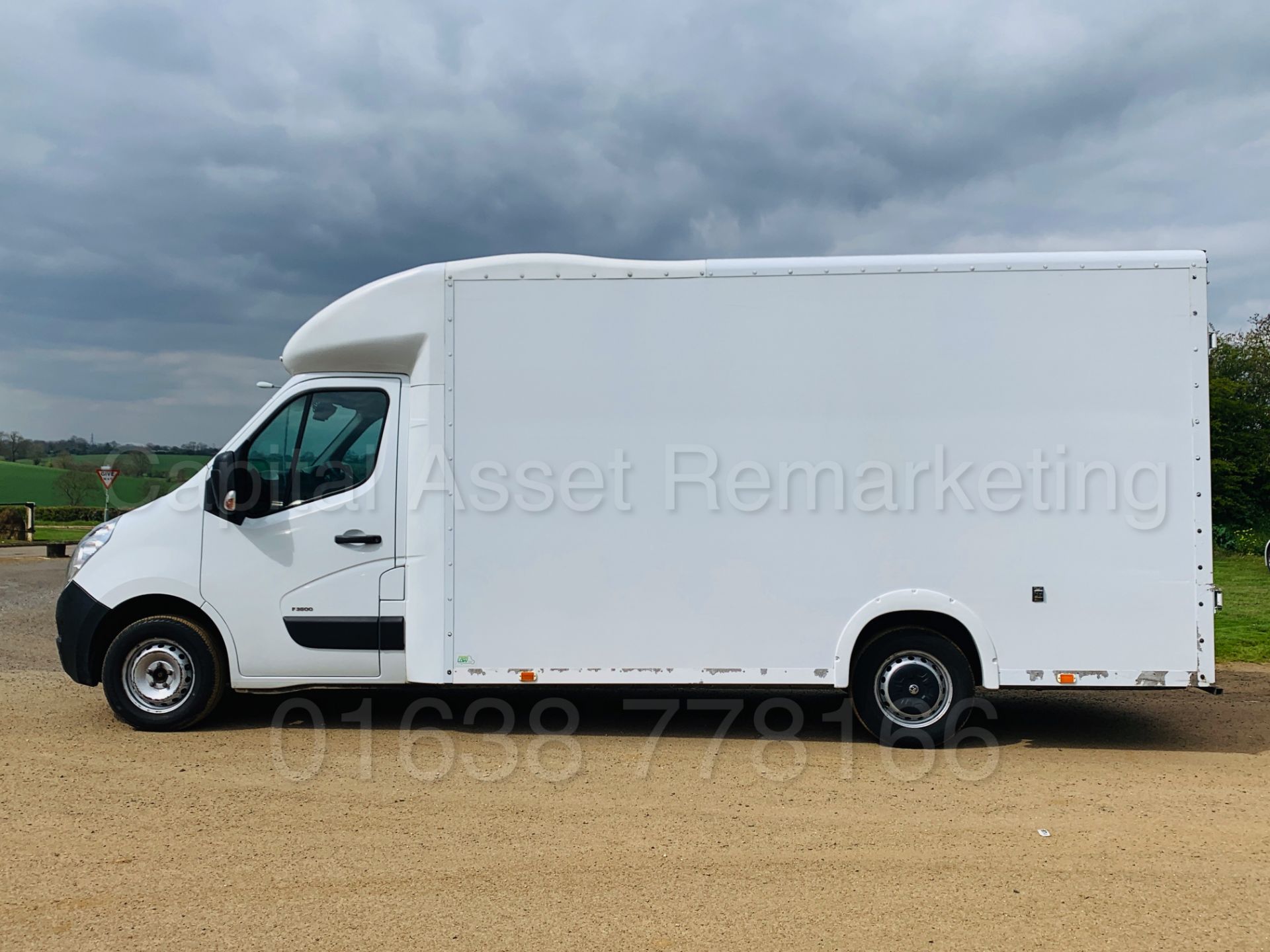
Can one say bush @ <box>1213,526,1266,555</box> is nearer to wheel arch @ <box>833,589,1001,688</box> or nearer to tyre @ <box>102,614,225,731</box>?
wheel arch @ <box>833,589,1001,688</box>

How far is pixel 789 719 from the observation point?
7.05 m

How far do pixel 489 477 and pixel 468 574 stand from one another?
2.09ft

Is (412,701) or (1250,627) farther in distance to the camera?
(1250,627)

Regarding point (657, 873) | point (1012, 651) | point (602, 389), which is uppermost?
point (602, 389)

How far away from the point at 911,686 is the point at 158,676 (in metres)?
5.03

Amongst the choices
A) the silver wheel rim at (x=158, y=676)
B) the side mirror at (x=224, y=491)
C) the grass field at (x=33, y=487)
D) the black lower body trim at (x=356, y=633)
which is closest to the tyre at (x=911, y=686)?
the black lower body trim at (x=356, y=633)

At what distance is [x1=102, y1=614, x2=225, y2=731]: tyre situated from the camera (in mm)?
6305

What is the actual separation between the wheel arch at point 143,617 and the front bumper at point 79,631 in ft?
0.05

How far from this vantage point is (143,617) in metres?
6.42

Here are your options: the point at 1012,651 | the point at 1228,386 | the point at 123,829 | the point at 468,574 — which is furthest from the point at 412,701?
the point at 1228,386

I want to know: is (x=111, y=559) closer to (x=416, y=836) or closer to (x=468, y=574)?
(x=468, y=574)

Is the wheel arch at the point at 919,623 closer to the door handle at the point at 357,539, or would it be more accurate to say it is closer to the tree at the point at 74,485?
the door handle at the point at 357,539

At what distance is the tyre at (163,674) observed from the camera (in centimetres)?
630

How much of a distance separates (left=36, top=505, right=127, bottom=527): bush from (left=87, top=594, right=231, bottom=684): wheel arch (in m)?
35.8
